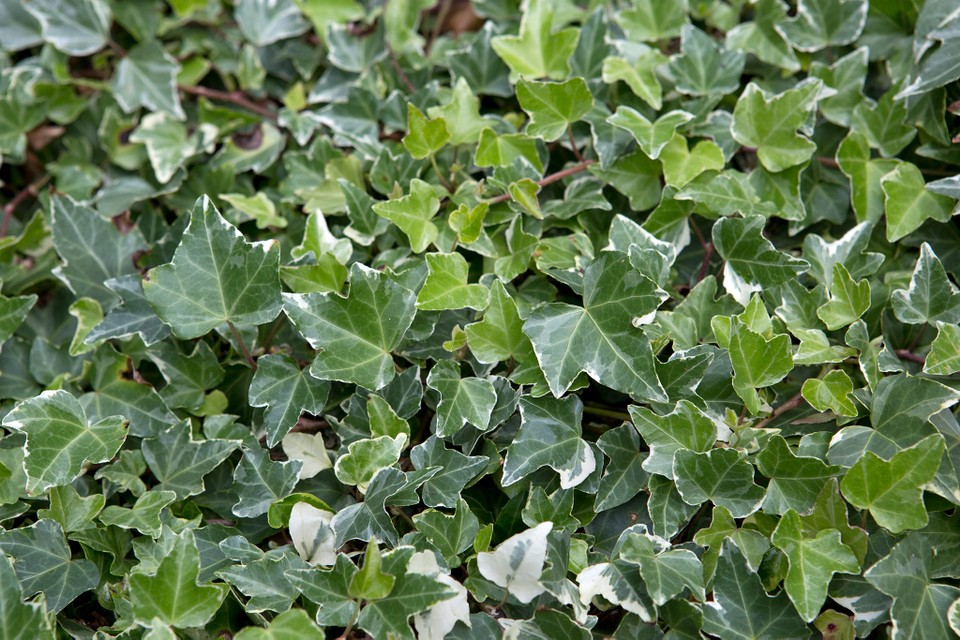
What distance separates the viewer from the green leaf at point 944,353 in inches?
36.7

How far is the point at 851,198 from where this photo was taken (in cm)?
116

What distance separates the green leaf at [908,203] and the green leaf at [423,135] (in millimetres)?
624

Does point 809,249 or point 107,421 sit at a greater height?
point 809,249

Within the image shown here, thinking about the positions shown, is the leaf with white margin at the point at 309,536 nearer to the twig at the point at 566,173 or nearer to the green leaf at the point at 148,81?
the twig at the point at 566,173

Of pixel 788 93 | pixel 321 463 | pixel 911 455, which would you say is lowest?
pixel 321 463

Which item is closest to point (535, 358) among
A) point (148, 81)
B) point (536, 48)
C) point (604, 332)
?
point (604, 332)

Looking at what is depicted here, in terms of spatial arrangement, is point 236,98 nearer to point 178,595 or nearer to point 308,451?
point 308,451

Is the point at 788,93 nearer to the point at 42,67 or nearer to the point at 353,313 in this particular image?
the point at 353,313

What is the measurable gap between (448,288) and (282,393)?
0.84 feet

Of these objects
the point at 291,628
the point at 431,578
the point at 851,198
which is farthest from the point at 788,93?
the point at 291,628

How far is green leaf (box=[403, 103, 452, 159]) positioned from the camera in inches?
44.6

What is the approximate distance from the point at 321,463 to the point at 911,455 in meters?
0.71

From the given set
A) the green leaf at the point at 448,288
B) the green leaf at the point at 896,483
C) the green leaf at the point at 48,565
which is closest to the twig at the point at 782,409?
the green leaf at the point at 896,483

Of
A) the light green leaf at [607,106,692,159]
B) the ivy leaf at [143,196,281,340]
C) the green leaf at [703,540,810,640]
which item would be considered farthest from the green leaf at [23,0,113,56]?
the green leaf at [703,540,810,640]
